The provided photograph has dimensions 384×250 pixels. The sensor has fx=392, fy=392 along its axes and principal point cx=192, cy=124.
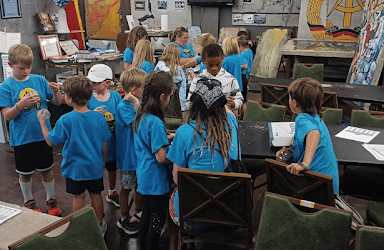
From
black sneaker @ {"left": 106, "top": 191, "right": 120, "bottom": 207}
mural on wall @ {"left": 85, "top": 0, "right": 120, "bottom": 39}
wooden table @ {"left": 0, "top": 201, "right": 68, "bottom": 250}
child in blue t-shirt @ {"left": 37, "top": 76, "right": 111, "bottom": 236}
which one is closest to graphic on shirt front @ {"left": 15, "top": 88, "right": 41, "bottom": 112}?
child in blue t-shirt @ {"left": 37, "top": 76, "right": 111, "bottom": 236}

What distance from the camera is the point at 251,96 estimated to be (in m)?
8.26

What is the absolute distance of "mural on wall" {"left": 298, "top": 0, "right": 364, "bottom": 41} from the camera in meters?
9.84

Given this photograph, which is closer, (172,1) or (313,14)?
(313,14)

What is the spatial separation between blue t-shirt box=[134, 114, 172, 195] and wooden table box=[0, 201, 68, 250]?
0.69m

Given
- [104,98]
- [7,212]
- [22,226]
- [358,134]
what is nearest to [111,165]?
[104,98]

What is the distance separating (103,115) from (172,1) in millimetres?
9008

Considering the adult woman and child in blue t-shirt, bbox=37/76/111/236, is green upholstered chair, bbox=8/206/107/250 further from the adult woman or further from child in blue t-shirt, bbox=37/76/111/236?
the adult woman

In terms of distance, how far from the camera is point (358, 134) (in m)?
3.39

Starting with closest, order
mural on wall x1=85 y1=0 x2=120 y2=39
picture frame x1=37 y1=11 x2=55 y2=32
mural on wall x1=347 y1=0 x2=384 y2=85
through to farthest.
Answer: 1. picture frame x1=37 y1=11 x2=55 y2=32
2. mural on wall x1=347 y1=0 x2=384 y2=85
3. mural on wall x1=85 y1=0 x2=120 y2=39

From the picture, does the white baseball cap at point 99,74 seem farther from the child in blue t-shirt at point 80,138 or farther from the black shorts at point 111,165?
the black shorts at point 111,165

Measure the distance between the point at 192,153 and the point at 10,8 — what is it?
4161 millimetres

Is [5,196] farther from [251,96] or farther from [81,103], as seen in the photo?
[251,96]

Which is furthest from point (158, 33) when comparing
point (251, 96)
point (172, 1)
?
point (172, 1)

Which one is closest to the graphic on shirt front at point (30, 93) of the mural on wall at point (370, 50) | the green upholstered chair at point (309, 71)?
the green upholstered chair at point (309, 71)
